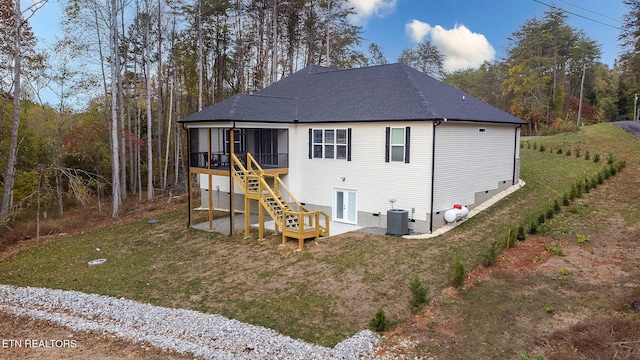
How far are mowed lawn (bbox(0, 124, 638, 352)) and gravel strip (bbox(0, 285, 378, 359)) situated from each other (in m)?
0.42

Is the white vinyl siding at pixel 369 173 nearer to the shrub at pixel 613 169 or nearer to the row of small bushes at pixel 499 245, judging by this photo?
the row of small bushes at pixel 499 245

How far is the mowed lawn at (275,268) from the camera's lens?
8820mm

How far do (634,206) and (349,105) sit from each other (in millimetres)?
10568

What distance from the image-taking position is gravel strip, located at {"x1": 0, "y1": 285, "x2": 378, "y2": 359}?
6.96 metres

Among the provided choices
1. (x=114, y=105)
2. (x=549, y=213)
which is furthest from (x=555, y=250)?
(x=114, y=105)

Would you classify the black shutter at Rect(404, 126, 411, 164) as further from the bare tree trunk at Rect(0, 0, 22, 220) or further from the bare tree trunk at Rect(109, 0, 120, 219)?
the bare tree trunk at Rect(0, 0, 22, 220)

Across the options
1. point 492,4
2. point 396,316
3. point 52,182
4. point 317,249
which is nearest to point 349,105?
point 317,249

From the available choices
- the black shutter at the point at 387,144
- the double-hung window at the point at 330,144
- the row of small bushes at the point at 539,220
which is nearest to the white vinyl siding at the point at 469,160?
the black shutter at the point at 387,144

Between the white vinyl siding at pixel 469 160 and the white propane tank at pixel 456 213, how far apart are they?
24 centimetres

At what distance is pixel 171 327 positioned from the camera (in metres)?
8.11

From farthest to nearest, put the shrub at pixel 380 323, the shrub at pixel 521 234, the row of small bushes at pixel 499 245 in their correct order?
1. the shrub at pixel 521 234
2. the row of small bushes at pixel 499 245
3. the shrub at pixel 380 323

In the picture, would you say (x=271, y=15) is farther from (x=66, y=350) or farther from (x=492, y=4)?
(x=66, y=350)

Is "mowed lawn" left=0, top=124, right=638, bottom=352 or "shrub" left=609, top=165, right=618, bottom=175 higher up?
"shrub" left=609, top=165, right=618, bottom=175

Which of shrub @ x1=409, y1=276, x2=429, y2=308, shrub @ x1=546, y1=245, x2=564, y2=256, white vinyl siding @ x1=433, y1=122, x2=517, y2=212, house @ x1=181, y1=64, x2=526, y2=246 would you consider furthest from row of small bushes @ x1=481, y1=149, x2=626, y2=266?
house @ x1=181, y1=64, x2=526, y2=246
